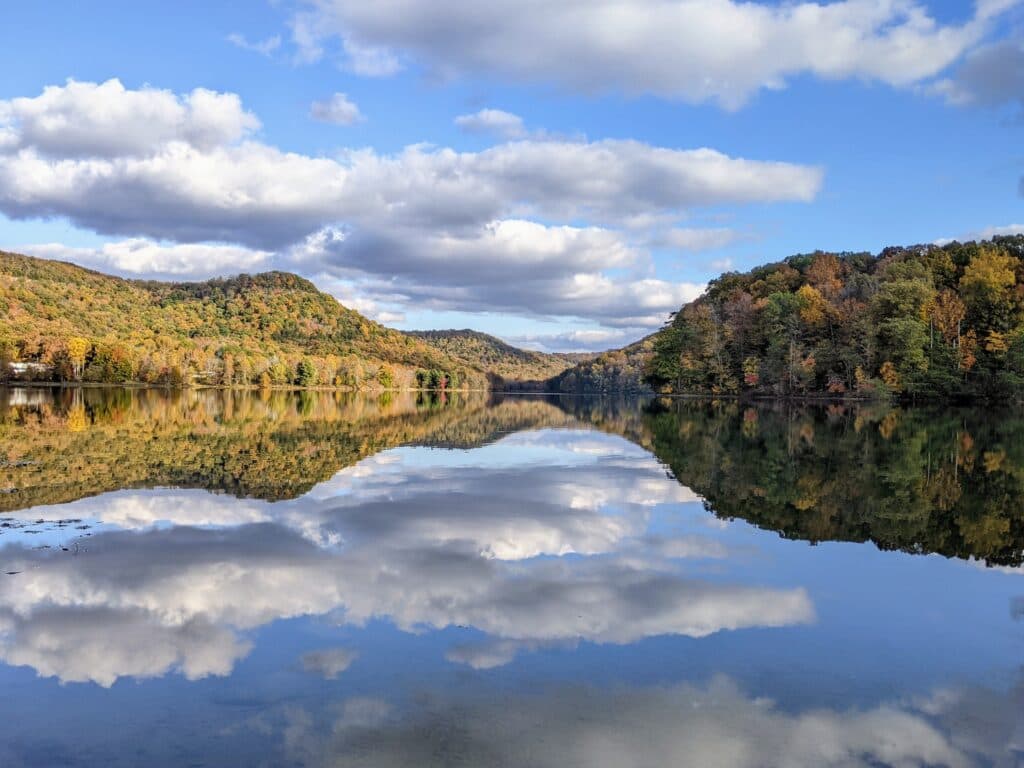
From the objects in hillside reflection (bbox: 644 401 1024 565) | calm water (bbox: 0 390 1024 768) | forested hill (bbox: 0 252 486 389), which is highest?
forested hill (bbox: 0 252 486 389)

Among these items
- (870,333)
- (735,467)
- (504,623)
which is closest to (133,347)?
(870,333)

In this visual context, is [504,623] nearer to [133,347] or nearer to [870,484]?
[870,484]

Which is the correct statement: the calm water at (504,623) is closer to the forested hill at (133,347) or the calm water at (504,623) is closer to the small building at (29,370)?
the forested hill at (133,347)

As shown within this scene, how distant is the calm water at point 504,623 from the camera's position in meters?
4.99

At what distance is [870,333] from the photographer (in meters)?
73.6

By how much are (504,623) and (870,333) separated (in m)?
76.8

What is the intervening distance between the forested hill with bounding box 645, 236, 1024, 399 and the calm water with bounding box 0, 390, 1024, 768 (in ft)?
204

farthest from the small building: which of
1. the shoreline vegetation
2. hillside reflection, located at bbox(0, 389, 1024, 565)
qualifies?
hillside reflection, located at bbox(0, 389, 1024, 565)

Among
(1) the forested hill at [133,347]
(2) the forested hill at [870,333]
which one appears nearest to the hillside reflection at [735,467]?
(2) the forested hill at [870,333]

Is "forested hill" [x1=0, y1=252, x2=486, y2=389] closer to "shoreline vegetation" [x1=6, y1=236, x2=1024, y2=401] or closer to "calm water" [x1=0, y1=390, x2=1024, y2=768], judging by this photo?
"shoreline vegetation" [x1=6, y1=236, x2=1024, y2=401]

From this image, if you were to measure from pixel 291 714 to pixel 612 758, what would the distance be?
7.89 feet

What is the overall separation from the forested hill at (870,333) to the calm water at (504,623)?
204 feet

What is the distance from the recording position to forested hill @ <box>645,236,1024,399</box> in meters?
68.9

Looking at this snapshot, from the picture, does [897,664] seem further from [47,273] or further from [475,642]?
[47,273]
